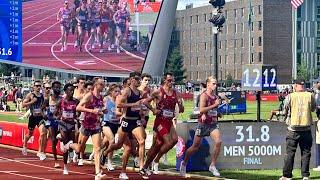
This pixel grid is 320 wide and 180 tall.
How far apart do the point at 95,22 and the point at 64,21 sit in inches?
163

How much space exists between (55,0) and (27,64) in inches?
302

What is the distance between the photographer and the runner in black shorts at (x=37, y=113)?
20.9m

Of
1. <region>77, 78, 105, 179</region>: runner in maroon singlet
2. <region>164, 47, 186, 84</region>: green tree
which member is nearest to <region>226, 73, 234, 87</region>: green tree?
<region>164, 47, 186, 84</region>: green tree

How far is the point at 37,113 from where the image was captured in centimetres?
2172

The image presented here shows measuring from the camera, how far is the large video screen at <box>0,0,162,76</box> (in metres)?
87.4

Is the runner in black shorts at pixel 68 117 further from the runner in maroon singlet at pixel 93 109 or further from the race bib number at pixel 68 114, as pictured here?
the runner in maroon singlet at pixel 93 109

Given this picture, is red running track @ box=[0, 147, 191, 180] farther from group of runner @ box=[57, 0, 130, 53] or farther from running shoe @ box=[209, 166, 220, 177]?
group of runner @ box=[57, 0, 130, 53]

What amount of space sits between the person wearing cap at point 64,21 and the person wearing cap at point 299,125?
74.3 metres

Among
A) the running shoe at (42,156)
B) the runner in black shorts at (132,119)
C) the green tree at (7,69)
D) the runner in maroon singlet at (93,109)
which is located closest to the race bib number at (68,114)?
the runner in maroon singlet at (93,109)

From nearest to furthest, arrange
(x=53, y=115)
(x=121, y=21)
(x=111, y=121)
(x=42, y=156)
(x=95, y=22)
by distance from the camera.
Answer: (x=111, y=121)
(x=53, y=115)
(x=42, y=156)
(x=95, y=22)
(x=121, y=21)

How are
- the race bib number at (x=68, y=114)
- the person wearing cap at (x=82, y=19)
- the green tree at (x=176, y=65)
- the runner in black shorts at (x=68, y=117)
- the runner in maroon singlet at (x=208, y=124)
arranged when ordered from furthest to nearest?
the green tree at (x=176, y=65), the person wearing cap at (x=82, y=19), the race bib number at (x=68, y=114), the runner in black shorts at (x=68, y=117), the runner in maroon singlet at (x=208, y=124)

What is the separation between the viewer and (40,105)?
21484 millimetres

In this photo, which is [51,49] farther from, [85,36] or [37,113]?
[37,113]

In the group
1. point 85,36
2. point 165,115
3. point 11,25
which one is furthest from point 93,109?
point 85,36
